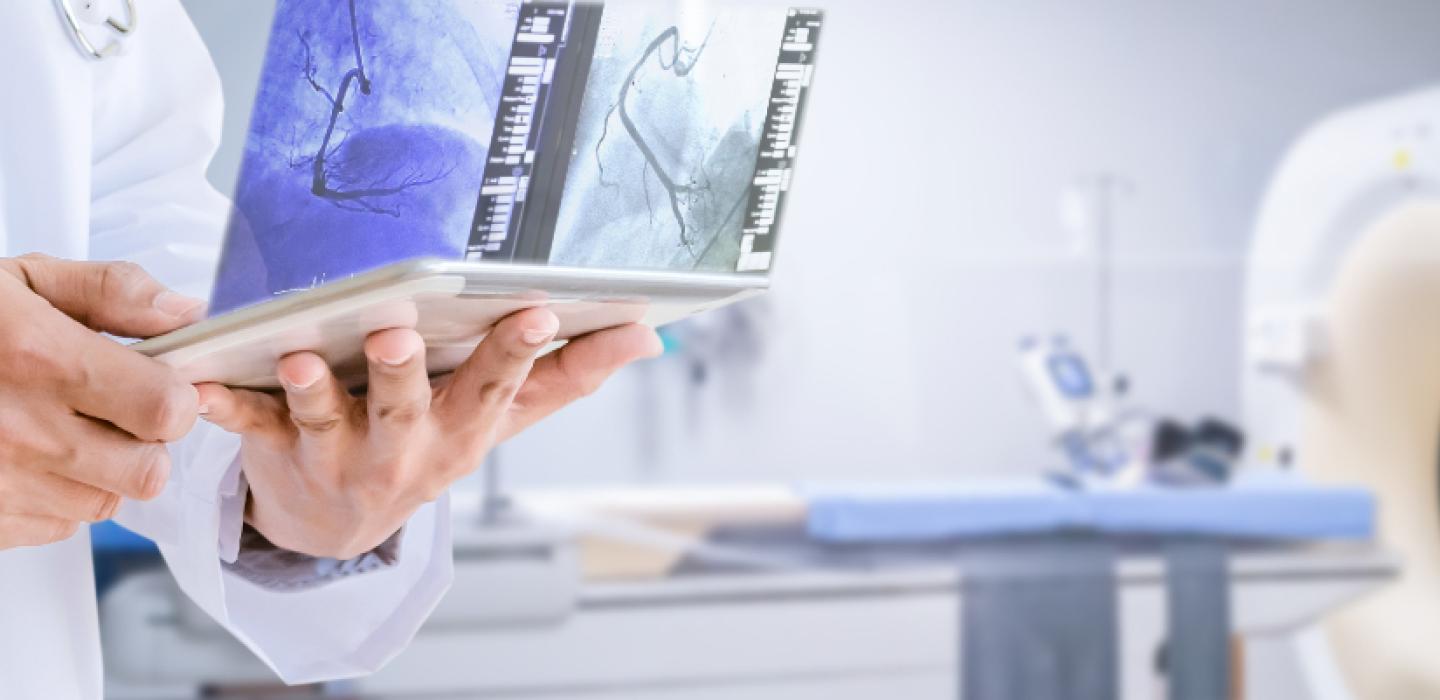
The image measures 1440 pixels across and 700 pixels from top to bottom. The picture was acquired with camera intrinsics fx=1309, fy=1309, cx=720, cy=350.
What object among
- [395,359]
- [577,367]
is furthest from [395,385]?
[577,367]

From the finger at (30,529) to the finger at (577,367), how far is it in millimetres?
269

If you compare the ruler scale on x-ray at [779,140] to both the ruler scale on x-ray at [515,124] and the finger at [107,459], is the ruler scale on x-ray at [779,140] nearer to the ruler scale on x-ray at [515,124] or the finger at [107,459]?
the ruler scale on x-ray at [515,124]

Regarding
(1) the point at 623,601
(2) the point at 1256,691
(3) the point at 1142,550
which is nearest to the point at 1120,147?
(3) the point at 1142,550

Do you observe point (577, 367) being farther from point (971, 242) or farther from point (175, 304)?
point (971, 242)

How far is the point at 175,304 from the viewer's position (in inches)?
26.3

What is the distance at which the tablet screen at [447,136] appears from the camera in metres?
0.71

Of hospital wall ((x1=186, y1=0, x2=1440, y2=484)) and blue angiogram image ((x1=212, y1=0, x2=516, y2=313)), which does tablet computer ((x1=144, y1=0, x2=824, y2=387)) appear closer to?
→ blue angiogram image ((x1=212, y1=0, x2=516, y2=313))

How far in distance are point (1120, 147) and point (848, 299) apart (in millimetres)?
756

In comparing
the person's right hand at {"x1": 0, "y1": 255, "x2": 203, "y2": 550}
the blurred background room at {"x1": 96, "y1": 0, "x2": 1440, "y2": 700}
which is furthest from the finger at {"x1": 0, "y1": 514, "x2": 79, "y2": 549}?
the blurred background room at {"x1": 96, "y1": 0, "x2": 1440, "y2": 700}

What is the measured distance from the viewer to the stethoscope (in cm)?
86

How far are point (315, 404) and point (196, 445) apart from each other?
267 mm

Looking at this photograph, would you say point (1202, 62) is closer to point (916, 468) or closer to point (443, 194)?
point (916, 468)

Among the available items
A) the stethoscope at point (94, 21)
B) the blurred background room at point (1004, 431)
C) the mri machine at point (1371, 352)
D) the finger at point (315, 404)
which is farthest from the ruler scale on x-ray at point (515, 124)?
the mri machine at point (1371, 352)

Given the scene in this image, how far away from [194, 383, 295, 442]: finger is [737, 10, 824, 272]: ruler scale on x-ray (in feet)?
0.93
